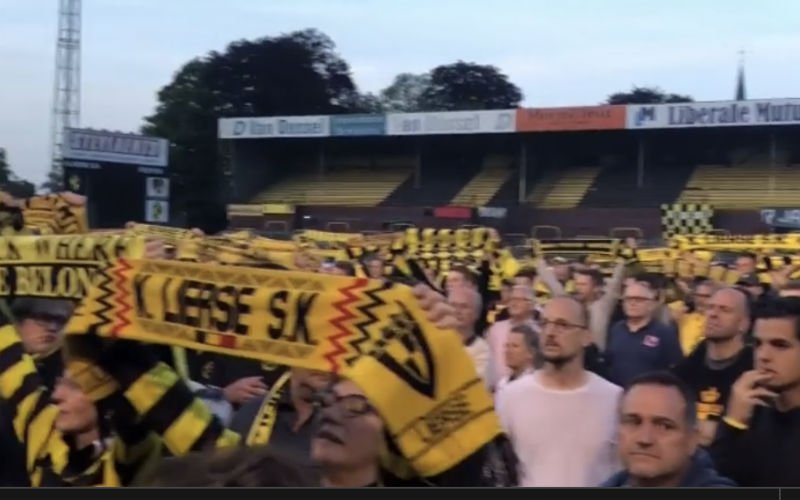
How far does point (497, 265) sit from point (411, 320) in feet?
27.9

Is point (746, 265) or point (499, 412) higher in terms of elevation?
point (746, 265)

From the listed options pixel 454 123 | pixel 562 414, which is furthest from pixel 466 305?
pixel 454 123

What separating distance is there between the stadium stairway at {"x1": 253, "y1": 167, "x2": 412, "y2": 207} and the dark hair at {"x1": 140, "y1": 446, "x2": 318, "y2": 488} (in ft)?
137

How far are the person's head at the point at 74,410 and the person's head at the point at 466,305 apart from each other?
2.65 meters

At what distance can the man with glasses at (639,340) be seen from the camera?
6.93m

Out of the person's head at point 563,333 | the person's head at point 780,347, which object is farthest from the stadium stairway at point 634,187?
the person's head at point 780,347

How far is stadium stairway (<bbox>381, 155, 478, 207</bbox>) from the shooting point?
4344 centimetres

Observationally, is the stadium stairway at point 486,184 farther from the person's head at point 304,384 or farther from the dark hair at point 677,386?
the dark hair at point 677,386

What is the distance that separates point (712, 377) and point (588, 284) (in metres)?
3.73

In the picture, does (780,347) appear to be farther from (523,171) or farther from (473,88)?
(473,88)

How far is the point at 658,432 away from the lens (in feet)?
11.1

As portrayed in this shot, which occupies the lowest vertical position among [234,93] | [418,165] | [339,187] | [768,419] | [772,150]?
[768,419]

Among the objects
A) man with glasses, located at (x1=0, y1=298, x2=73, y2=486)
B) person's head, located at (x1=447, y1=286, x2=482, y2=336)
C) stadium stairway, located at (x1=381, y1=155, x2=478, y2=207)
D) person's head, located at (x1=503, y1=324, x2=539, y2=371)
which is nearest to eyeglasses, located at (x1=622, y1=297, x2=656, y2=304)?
person's head, located at (x1=447, y1=286, x2=482, y2=336)

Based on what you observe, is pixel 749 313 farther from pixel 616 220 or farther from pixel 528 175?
pixel 528 175
